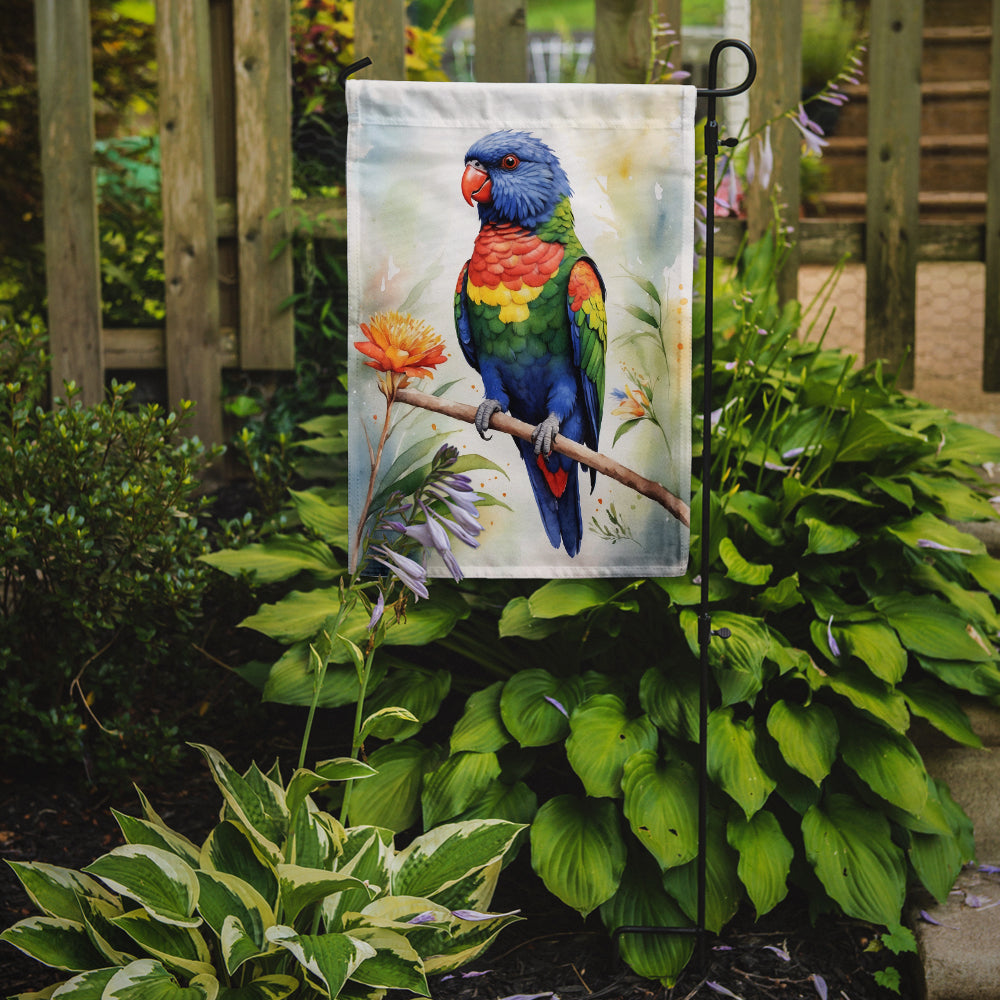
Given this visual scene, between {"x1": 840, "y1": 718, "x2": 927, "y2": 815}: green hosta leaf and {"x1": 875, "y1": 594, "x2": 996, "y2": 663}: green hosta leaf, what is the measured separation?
19 cm

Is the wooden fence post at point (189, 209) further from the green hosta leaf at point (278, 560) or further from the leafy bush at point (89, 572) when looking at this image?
the green hosta leaf at point (278, 560)

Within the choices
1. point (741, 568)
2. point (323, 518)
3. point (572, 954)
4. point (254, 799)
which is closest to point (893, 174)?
point (741, 568)

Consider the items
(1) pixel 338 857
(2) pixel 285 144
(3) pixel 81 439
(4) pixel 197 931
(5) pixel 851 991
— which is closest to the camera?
(4) pixel 197 931

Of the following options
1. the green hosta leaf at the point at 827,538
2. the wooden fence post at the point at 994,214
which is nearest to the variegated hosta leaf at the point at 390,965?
the green hosta leaf at the point at 827,538

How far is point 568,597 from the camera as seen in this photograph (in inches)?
73.7

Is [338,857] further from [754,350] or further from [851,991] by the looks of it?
[754,350]

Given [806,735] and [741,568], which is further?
[741,568]

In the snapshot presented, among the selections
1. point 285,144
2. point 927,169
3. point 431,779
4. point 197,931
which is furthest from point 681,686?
point 927,169

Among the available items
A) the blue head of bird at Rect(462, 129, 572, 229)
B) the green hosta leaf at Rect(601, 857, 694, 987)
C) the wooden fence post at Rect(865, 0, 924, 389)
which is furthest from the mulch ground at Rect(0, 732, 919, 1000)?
the wooden fence post at Rect(865, 0, 924, 389)

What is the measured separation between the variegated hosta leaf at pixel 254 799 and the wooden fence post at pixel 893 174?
86.9 inches

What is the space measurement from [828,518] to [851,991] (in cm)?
90

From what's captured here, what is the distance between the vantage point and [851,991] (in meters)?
1.73

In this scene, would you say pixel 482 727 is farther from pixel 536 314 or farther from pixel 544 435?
pixel 536 314

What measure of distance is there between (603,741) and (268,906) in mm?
640
